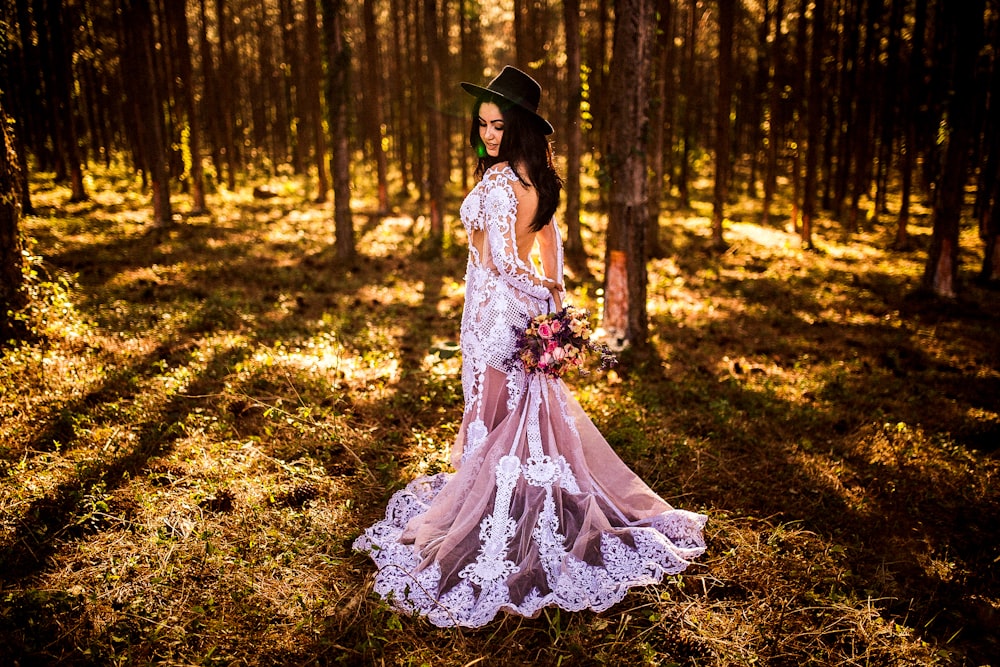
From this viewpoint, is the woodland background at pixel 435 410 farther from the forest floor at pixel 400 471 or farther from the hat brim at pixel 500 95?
the hat brim at pixel 500 95

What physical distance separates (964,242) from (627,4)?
53.5 ft

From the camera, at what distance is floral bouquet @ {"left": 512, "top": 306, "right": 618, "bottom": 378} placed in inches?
148

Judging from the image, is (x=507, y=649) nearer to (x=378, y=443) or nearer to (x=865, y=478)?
(x=378, y=443)

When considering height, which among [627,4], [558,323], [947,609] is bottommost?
[947,609]

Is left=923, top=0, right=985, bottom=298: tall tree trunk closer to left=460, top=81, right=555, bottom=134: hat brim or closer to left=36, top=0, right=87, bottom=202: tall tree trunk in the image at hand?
left=460, top=81, right=555, bottom=134: hat brim

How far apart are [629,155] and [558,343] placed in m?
4.61

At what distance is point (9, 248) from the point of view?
6.58m

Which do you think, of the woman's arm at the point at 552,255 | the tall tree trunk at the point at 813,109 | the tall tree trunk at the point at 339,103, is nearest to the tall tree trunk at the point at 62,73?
the tall tree trunk at the point at 339,103

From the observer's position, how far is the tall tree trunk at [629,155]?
7352mm

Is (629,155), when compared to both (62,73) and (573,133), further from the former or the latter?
(62,73)

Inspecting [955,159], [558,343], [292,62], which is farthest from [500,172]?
[292,62]

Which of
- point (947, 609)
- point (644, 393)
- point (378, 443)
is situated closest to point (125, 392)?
point (378, 443)

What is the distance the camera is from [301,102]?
24906 millimetres

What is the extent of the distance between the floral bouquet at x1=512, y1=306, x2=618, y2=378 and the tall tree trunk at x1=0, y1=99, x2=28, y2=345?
6214 millimetres
